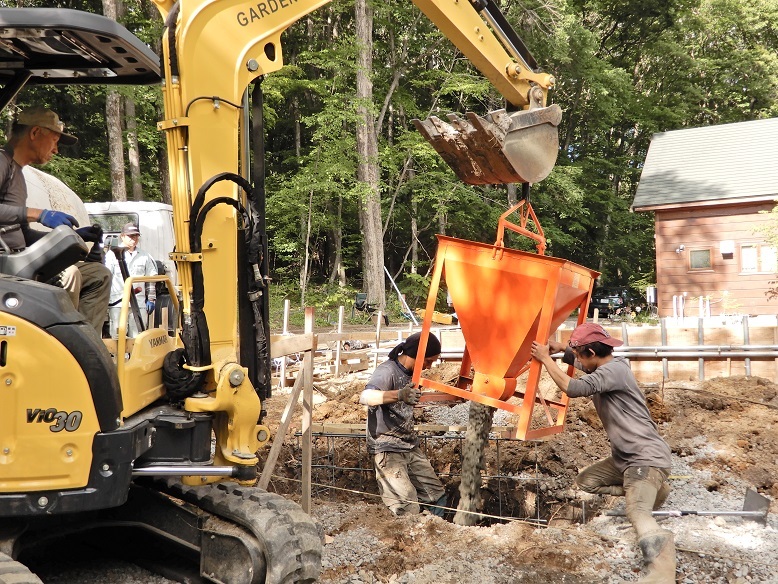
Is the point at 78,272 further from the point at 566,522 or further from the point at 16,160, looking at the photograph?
the point at 566,522

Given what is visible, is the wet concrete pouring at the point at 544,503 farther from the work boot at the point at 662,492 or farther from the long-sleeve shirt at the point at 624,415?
the long-sleeve shirt at the point at 624,415

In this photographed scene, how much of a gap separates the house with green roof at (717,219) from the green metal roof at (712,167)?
0.03 metres

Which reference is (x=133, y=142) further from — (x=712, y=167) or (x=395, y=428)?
(x=712, y=167)

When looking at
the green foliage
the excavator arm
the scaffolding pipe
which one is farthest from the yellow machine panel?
the green foliage

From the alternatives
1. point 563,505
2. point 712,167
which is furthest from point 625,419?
point 712,167

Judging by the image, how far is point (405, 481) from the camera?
6.49m

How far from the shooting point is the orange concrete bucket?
558 cm

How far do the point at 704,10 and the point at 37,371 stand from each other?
3664 centimetres

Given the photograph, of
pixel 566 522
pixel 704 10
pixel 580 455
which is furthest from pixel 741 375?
pixel 704 10

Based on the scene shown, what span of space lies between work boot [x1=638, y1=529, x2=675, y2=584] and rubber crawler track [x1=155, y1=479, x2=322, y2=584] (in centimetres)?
205

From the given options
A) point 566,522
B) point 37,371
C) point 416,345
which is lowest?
point 566,522

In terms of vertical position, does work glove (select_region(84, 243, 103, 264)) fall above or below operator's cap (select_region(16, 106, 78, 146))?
below

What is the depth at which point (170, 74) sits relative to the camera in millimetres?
4121

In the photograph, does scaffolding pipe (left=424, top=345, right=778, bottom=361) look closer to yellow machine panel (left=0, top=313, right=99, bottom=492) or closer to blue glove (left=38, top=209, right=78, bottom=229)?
blue glove (left=38, top=209, right=78, bottom=229)
